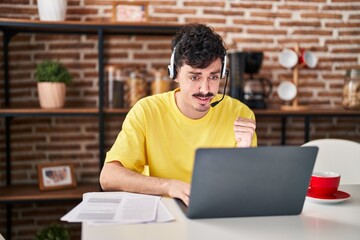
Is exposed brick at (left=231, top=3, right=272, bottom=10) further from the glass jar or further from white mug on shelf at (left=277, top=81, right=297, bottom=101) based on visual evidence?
the glass jar

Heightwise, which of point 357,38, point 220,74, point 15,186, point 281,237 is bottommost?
point 15,186

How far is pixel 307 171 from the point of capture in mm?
1182

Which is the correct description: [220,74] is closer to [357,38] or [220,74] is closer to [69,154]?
[69,154]

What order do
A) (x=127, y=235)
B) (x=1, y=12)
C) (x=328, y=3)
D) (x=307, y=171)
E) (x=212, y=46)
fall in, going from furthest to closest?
(x=328, y=3)
(x=1, y=12)
(x=212, y=46)
(x=307, y=171)
(x=127, y=235)

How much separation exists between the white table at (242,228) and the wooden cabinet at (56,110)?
160 centimetres

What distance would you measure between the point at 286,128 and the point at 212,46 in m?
1.70

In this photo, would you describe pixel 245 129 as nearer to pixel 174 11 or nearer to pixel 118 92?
pixel 118 92

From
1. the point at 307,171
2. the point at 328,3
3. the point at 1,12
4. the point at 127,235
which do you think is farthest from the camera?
the point at 328,3

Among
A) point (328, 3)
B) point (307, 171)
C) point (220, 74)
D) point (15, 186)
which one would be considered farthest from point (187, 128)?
point (328, 3)

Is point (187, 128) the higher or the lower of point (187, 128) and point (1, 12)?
Answer: the lower

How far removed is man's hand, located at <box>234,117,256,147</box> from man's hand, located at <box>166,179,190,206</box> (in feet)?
1.16

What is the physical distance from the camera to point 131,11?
288cm

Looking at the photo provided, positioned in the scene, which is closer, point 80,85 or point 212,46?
point 212,46

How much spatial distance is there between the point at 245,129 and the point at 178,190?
405 millimetres
